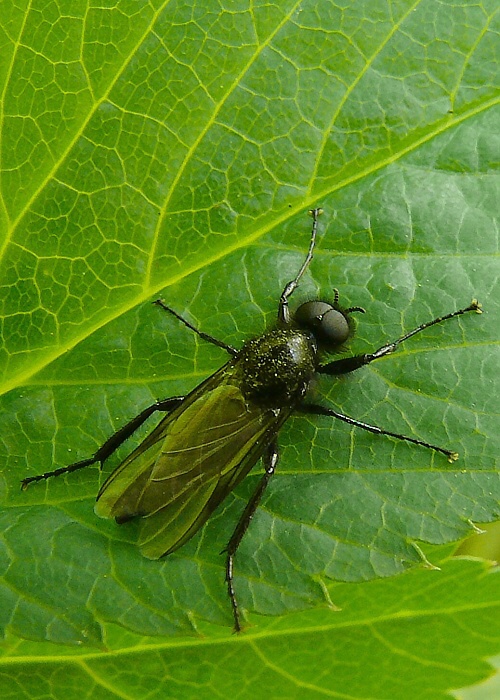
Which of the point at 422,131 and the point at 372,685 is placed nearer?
the point at 422,131

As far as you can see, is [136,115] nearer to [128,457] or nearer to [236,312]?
[236,312]

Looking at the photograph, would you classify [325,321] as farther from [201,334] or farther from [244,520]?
[244,520]

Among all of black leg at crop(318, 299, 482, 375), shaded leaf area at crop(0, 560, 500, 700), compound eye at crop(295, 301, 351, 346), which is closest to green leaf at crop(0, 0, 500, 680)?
black leg at crop(318, 299, 482, 375)

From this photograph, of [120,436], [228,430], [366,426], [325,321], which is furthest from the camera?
[228,430]

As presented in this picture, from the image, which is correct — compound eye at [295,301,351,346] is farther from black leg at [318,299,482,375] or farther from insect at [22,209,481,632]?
black leg at [318,299,482,375]

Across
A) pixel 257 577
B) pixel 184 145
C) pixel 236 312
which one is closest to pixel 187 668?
pixel 257 577

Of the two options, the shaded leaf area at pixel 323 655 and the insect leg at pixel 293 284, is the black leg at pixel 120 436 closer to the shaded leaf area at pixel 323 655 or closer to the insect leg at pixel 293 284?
the insect leg at pixel 293 284

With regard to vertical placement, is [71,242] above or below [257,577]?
above

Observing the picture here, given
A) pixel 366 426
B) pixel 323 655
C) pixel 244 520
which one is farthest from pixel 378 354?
pixel 323 655
